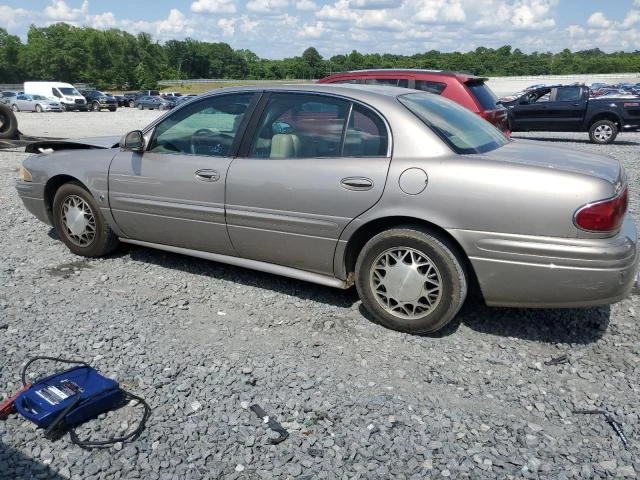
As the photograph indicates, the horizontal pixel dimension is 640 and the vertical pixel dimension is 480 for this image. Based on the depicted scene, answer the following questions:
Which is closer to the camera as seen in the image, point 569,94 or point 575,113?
point 575,113

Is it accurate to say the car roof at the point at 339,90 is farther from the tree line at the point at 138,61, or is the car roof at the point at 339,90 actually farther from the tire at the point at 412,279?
the tree line at the point at 138,61

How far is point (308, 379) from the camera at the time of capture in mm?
3312

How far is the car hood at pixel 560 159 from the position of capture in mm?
3479

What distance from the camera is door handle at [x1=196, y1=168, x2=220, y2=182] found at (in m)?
4.33

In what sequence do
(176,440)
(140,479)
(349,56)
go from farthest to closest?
(349,56)
(176,440)
(140,479)

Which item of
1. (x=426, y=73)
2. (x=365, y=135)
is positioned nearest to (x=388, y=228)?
(x=365, y=135)

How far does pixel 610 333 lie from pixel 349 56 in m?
118

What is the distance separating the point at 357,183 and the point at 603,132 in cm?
1484

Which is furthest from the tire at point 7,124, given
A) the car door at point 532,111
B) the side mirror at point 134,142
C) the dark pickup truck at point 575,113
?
the car door at point 532,111

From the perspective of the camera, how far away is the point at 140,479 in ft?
8.27

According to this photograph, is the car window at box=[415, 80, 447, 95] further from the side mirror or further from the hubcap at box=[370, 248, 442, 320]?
the hubcap at box=[370, 248, 442, 320]

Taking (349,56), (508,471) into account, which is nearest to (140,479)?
(508,471)

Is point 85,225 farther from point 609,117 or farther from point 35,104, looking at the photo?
point 35,104

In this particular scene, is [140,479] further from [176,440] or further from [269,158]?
[269,158]
